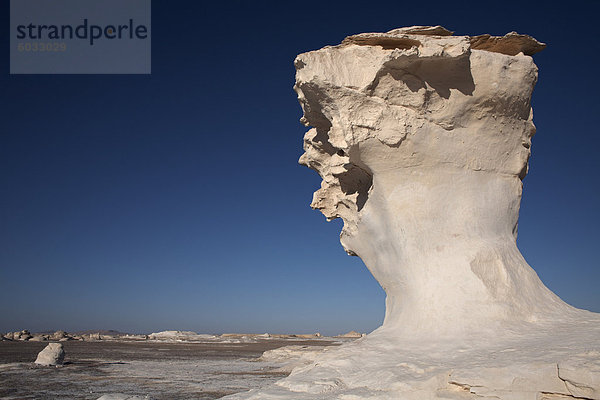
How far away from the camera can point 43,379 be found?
9273mm

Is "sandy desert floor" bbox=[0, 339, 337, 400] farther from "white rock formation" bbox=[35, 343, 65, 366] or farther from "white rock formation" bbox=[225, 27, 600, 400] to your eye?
"white rock formation" bbox=[225, 27, 600, 400]

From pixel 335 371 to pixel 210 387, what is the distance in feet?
9.38

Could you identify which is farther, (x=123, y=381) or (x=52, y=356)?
(x=52, y=356)

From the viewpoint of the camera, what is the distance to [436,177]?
25.7 feet

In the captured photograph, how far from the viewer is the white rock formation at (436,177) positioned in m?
6.73

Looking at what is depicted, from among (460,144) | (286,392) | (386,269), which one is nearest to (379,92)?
(460,144)

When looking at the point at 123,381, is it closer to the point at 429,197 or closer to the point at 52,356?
the point at 52,356

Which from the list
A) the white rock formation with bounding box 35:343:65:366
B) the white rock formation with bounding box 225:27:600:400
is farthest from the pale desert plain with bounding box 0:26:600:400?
the white rock formation with bounding box 35:343:65:366

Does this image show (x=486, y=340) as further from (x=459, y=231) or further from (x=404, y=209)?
(x=404, y=209)

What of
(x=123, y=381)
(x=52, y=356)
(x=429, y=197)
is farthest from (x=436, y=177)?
(x=52, y=356)

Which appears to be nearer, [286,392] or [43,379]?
[286,392]

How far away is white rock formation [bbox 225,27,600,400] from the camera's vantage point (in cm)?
673

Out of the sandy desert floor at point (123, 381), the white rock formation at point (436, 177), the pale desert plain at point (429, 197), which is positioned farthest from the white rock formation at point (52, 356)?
the white rock formation at point (436, 177)

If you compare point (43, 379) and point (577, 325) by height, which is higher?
point (577, 325)
